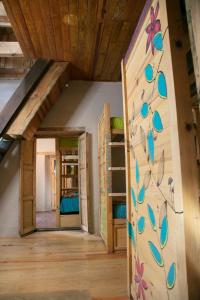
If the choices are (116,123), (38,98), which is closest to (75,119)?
(38,98)

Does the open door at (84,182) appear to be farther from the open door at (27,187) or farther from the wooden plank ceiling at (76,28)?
the wooden plank ceiling at (76,28)

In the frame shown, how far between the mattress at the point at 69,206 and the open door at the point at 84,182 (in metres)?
0.54

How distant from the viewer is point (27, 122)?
4.40m

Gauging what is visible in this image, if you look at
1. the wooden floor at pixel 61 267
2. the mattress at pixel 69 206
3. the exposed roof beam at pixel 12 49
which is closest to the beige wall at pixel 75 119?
the wooden floor at pixel 61 267

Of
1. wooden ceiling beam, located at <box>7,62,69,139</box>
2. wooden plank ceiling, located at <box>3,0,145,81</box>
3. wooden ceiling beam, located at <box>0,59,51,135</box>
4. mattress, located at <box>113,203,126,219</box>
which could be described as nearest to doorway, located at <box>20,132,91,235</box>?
wooden ceiling beam, located at <box>7,62,69,139</box>

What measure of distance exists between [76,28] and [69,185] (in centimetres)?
412

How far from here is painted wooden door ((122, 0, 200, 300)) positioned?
1074mm

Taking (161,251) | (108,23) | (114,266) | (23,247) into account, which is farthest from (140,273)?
(108,23)

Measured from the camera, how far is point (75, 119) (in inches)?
209

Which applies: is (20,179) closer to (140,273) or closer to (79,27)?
(79,27)

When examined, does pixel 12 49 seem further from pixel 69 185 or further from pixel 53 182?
pixel 53 182

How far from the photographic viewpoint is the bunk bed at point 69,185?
18.8ft

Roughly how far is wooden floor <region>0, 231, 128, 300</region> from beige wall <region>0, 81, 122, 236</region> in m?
0.62

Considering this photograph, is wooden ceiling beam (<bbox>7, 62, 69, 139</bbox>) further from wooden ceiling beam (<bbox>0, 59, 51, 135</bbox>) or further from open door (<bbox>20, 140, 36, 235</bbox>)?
open door (<bbox>20, 140, 36, 235</bbox>)
